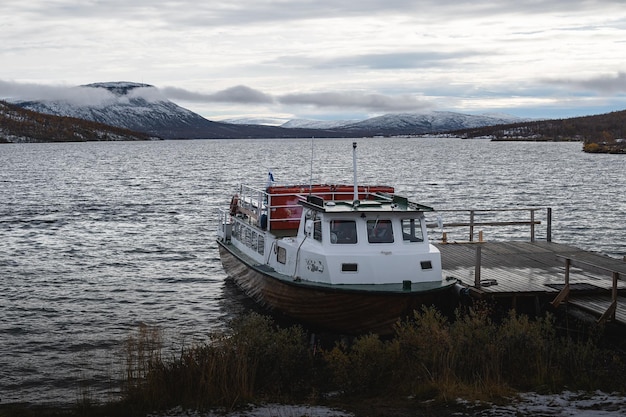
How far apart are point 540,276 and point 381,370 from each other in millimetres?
8468

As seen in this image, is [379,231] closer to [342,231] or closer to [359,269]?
[342,231]

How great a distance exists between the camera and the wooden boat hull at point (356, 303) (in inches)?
723

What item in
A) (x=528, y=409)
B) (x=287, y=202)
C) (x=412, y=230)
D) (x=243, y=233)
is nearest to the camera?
(x=528, y=409)

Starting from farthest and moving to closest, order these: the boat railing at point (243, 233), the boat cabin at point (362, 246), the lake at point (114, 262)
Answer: the boat railing at point (243, 233), the lake at point (114, 262), the boat cabin at point (362, 246)

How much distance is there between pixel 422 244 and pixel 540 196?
47434 millimetres

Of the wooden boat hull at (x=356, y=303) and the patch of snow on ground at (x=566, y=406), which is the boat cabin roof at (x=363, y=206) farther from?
the patch of snow on ground at (x=566, y=406)

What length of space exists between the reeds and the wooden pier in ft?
10.3

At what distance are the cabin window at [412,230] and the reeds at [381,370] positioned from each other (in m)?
4.51

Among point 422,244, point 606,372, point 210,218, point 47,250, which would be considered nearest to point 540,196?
point 210,218

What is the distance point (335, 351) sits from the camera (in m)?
15.2

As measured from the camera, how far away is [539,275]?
2127cm

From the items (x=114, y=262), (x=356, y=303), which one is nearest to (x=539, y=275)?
(x=356, y=303)

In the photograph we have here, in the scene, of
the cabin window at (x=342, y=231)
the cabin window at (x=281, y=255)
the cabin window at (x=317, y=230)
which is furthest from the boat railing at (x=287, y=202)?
the cabin window at (x=342, y=231)

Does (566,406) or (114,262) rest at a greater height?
(566,406)
